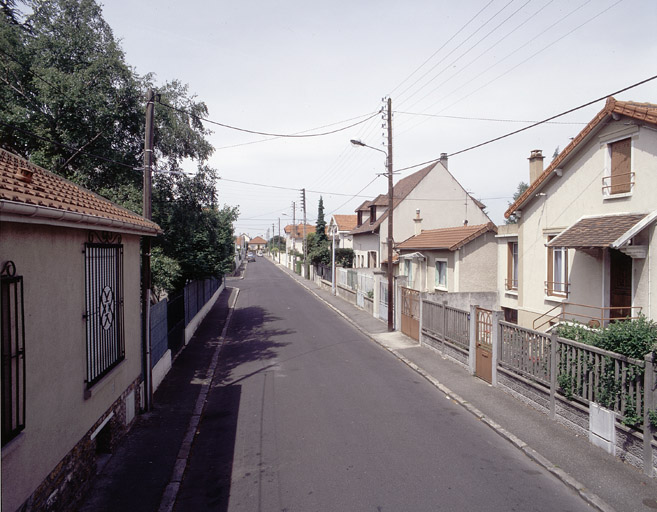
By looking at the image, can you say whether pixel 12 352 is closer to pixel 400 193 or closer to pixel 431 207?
pixel 431 207

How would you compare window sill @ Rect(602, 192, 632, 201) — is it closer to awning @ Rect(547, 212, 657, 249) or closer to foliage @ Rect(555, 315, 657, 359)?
awning @ Rect(547, 212, 657, 249)

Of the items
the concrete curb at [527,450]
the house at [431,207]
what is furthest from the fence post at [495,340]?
the house at [431,207]

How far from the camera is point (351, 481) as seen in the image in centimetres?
595

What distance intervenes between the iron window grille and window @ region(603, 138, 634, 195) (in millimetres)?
11660

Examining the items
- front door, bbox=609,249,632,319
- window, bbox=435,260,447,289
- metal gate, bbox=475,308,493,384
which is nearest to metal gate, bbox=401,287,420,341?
window, bbox=435,260,447,289

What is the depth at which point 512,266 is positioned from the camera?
653 inches

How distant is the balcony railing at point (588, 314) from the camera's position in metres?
10.9

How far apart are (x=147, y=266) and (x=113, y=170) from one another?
6029mm

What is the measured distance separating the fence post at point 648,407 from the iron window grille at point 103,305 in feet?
23.8

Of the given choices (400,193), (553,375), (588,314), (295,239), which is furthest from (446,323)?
(295,239)

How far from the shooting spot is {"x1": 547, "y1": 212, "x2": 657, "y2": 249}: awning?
1011cm

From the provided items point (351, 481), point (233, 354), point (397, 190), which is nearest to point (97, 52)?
point (233, 354)

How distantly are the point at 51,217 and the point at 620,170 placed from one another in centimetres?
1252

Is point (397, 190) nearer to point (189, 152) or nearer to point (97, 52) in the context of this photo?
point (189, 152)
